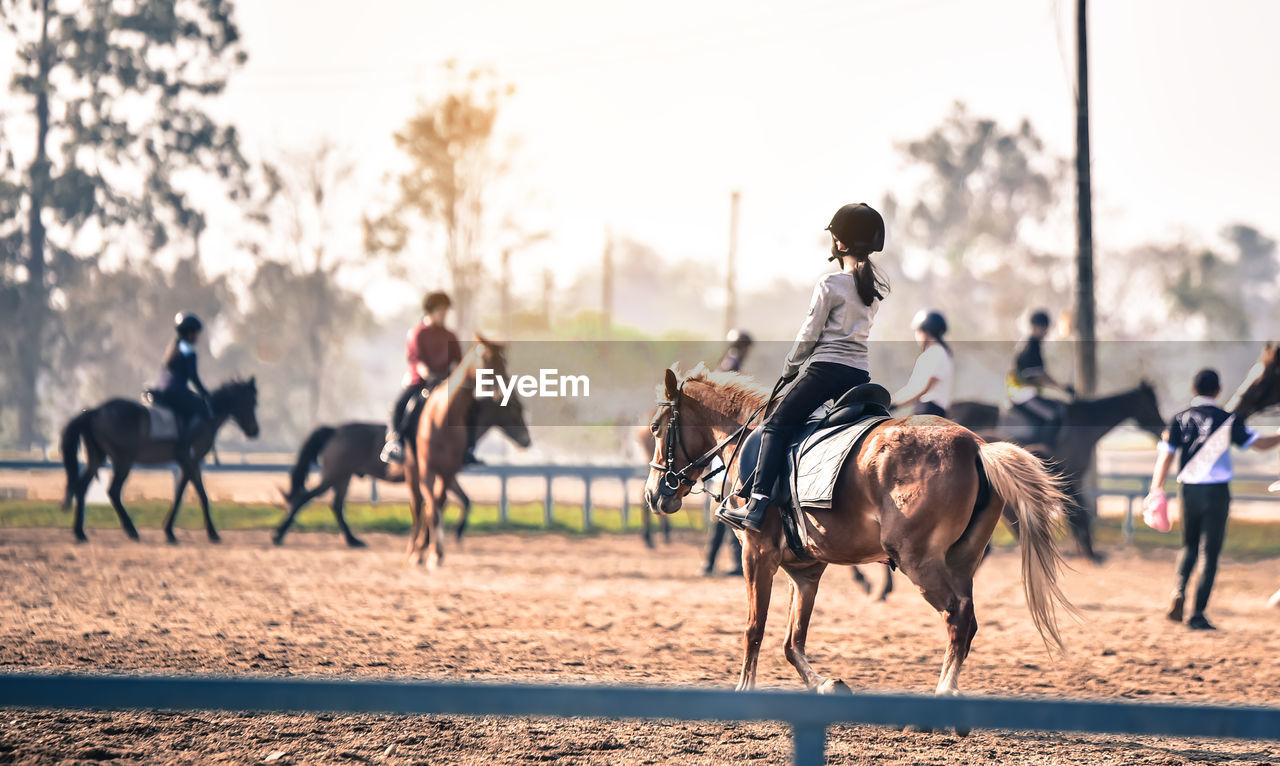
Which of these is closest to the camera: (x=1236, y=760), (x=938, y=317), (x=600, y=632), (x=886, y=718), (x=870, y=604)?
(x=886, y=718)

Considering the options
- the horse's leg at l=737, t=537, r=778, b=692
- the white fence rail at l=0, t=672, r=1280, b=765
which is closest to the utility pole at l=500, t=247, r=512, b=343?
the horse's leg at l=737, t=537, r=778, b=692

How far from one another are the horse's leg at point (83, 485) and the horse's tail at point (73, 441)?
11cm

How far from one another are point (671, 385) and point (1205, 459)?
5181 mm

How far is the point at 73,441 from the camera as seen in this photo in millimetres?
14992

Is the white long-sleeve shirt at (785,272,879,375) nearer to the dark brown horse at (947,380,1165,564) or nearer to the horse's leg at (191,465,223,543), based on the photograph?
the dark brown horse at (947,380,1165,564)

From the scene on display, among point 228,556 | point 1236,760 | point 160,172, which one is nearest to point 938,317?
point 1236,760

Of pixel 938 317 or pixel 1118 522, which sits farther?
pixel 1118 522

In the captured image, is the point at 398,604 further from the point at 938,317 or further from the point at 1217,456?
the point at 1217,456

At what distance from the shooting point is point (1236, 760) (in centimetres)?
544

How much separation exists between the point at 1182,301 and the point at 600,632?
52.3m

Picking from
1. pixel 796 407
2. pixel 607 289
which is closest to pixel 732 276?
pixel 607 289

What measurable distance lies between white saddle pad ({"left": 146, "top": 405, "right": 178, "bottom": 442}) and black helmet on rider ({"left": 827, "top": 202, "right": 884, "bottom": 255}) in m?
11.7

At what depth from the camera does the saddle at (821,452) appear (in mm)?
6117

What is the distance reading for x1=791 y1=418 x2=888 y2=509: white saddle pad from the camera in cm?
608
